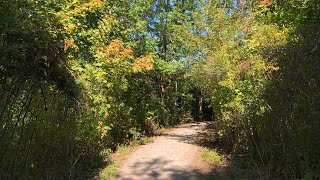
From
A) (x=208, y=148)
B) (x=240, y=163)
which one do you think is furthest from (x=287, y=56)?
(x=208, y=148)

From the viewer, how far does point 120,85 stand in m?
11.2

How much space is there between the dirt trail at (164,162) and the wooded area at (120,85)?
1.05 m

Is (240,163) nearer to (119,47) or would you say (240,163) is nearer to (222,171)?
(222,171)

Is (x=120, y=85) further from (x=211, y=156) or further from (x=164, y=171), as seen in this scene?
(x=211, y=156)

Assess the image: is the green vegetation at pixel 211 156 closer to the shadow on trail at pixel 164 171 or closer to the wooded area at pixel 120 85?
the wooded area at pixel 120 85

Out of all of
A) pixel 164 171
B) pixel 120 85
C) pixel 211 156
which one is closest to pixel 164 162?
pixel 164 171

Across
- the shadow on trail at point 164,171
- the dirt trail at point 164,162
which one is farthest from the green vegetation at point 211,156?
the shadow on trail at point 164,171

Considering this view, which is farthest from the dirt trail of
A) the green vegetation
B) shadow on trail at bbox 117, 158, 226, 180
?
the green vegetation

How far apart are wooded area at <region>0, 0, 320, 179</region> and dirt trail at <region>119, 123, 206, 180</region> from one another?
1054 mm

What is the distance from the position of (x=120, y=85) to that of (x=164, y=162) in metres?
2.98

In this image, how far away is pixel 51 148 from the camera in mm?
7160

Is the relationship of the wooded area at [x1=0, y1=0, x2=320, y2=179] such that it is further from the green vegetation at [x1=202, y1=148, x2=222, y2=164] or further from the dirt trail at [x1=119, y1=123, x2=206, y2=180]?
the dirt trail at [x1=119, y1=123, x2=206, y2=180]

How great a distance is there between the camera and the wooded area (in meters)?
4.90

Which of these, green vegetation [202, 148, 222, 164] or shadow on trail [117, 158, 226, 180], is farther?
green vegetation [202, 148, 222, 164]
